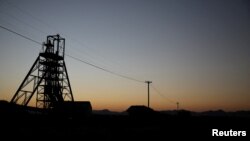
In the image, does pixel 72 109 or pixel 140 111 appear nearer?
pixel 72 109

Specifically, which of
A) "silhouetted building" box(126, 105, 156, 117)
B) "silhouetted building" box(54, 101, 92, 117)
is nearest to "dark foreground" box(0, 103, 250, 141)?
→ "silhouetted building" box(54, 101, 92, 117)

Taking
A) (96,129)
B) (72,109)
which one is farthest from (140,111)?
(96,129)

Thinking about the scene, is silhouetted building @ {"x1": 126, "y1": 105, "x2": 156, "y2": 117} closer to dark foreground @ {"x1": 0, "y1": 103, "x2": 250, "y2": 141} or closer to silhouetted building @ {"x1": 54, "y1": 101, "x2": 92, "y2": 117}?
silhouetted building @ {"x1": 54, "y1": 101, "x2": 92, "y2": 117}

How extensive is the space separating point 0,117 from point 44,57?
61.0ft

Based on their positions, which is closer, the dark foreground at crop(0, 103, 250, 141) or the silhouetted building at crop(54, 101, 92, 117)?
the dark foreground at crop(0, 103, 250, 141)

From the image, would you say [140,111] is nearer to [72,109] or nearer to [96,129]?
[72,109]

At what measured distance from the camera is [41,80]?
38.3 metres

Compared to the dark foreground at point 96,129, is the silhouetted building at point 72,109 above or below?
above

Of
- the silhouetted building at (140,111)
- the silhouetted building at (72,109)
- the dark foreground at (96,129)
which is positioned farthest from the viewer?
the silhouetted building at (140,111)

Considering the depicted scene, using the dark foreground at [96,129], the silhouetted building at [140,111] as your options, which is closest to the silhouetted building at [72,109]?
the silhouetted building at [140,111]

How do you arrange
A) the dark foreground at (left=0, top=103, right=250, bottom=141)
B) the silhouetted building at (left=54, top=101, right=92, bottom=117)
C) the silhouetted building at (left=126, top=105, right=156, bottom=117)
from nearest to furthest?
the dark foreground at (left=0, top=103, right=250, bottom=141) < the silhouetted building at (left=54, top=101, right=92, bottom=117) < the silhouetted building at (left=126, top=105, right=156, bottom=117)

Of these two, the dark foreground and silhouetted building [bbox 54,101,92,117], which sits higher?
silhouetted building [bbox 54,101,92,117]

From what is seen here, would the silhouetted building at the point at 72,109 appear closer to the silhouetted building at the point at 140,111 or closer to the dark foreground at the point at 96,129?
the silhouetted building at the point at 140,111

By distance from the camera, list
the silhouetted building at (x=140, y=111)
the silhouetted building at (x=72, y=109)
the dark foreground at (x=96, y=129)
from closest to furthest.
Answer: the dark foreground at (x=96, y=129)
the silhouetted building at (x=72, y=109)
the silhouetted building at (x=140, y=111)
